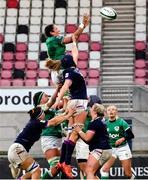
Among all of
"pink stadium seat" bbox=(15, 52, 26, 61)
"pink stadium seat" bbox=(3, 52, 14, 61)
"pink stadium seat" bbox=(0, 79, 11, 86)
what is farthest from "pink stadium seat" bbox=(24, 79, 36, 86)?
"pink stadium seat" bbox=(3, 52, 14, 61)

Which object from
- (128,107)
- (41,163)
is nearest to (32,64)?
Result: (128,107)

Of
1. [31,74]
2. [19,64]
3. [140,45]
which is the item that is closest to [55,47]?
[31,74]

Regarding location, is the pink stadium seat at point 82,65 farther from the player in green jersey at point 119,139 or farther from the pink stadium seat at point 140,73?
the player in green jersey at point 119,139

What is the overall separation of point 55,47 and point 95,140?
2.06 metres

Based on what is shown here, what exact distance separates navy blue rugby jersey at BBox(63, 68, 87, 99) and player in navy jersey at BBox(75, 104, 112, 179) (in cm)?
41

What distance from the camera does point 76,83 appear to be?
1289cm

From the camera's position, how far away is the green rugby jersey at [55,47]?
13891 mm

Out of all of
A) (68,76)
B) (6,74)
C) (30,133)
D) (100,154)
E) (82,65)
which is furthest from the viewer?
(82,65)

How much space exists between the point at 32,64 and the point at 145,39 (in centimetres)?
414

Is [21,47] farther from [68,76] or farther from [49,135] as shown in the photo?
[68,76]

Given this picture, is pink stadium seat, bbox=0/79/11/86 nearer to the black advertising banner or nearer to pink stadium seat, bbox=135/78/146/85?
pink stadium seat, bbox=135/78/146/85

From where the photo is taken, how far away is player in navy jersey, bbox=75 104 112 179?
13.0 m

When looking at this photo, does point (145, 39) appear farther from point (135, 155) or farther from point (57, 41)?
point (57, 41)

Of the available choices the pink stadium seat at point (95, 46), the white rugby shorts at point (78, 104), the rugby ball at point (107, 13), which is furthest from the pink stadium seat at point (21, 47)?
the white rugby shorts at point (78, 104)
